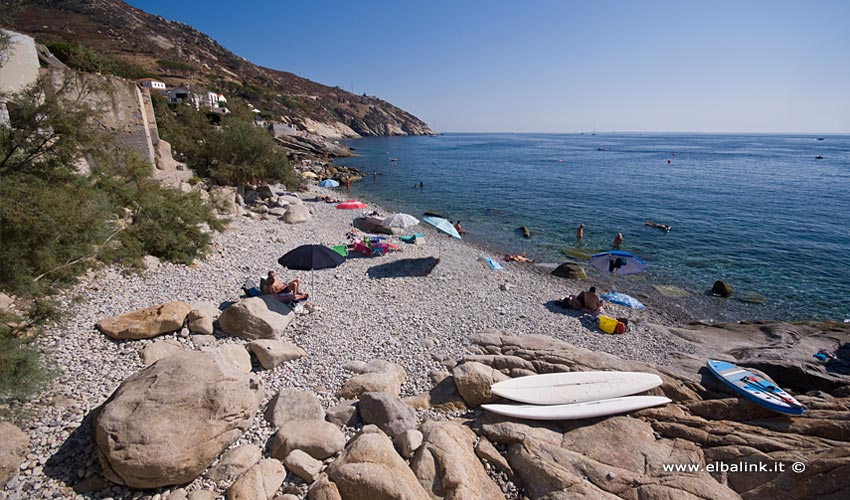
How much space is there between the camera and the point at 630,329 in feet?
39.3

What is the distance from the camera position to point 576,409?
675 centimetres

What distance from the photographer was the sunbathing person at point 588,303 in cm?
1268

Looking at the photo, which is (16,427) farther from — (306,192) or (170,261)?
(306,192)

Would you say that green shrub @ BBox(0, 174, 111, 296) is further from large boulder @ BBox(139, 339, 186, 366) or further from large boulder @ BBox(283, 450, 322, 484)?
large boulder @ BBox(283, 450, 322, 484)

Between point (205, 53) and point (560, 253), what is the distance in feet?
357

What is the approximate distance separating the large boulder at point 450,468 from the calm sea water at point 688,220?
13127 millimetres

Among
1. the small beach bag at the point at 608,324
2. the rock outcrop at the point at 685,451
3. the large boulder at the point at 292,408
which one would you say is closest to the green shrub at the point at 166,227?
the large boulder at the point at 292,408

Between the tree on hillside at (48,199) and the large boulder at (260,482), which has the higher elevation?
the tree on hillside at (48,199)

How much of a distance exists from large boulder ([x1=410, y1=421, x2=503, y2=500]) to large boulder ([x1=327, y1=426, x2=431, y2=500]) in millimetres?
242

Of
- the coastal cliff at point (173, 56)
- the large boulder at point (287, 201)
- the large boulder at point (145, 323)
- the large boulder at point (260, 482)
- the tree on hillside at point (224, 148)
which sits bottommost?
the large boulder at point (260, 482)

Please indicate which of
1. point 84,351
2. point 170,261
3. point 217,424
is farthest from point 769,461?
point 170,261

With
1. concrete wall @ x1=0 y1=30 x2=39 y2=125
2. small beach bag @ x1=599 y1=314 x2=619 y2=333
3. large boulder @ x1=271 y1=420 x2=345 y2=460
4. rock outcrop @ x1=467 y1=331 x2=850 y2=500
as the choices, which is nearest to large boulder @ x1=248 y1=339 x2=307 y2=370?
large boulder @ x1=271 y1=420 x2=345 y2=460

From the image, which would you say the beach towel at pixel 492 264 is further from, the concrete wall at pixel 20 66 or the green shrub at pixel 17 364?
the concrete wall at pixel 20 66

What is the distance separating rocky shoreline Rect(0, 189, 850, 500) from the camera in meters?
5.22
